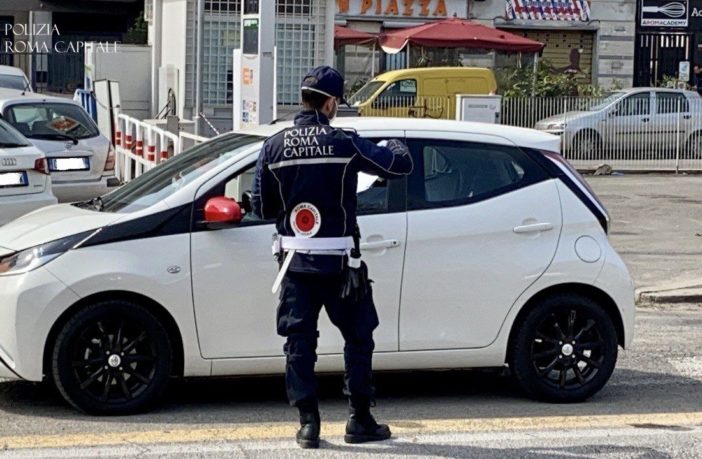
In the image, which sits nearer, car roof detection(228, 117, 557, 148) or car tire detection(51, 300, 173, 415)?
car tire detection(51, 300, 173, 415)

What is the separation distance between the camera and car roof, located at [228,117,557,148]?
23.5ft

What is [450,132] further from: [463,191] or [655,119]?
[655,119]

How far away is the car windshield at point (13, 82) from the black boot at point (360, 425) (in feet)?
56.3

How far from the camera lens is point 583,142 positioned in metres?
24.1

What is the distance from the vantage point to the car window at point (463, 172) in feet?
23.2

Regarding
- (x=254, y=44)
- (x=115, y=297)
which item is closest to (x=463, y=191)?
(x=115, y=297)

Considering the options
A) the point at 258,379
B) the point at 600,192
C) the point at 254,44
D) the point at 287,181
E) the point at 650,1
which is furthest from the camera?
the point at 650,1

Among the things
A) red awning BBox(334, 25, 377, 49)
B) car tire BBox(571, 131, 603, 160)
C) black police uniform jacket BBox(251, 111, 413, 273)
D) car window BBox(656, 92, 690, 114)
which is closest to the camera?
black police uniform jacket BBox(251, 111, 413, 273)

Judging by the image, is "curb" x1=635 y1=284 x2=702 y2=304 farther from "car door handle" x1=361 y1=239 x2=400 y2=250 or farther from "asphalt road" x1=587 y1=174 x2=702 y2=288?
"car door handle" x1=361 y1=239 x2=400 y2=250

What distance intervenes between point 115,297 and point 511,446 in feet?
7.07

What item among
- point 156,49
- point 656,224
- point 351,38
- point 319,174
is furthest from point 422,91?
point 319,174

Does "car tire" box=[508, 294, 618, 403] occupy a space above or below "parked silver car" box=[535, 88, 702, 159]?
below

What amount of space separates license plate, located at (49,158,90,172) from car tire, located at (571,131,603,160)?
10.6 m

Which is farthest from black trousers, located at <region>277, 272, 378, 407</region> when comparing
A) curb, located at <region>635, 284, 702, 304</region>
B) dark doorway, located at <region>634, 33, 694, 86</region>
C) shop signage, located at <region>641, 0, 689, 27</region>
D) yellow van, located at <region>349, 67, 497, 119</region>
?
shop signage, located at <region>641, 0, 689, 27</region>
